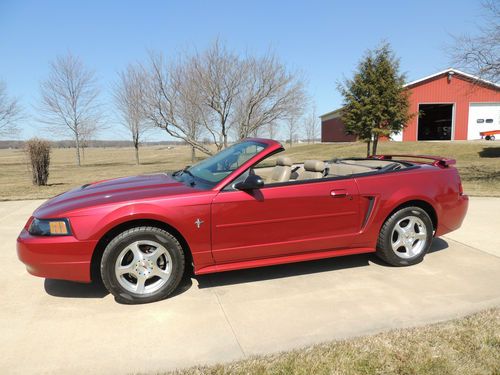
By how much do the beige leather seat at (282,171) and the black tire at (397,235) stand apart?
3.97 ft

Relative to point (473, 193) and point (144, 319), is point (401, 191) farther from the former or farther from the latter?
point (473, 193)

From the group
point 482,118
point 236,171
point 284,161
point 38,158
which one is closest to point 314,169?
point 284,161

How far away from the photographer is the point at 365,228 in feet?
12.8

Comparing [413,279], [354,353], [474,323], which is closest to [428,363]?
[354,353]

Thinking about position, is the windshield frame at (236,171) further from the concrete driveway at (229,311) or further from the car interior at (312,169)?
the concrete driveway at (229,311)

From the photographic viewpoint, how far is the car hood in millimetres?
3275

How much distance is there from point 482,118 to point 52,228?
35856mm

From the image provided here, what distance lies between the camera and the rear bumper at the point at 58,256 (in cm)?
313

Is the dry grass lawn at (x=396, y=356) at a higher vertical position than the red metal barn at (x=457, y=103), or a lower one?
lower

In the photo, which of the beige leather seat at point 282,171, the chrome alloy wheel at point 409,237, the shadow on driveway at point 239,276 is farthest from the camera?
the chrome alloy wheel at point 409,237

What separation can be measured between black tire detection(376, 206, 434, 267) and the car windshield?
1.65 metres

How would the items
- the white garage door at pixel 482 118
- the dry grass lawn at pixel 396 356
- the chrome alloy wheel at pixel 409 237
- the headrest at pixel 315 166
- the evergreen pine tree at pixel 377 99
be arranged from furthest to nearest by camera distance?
the white garage door at pixel 482 118 < the evergreen pine tree at pixel 377 99 < the headrest at pixel 315 166 < the chrome alloy wheel at pixel 409 237 < the dry grass lawn at pixel 396 356

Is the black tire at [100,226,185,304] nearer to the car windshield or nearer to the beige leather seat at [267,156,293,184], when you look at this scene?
the car windshield

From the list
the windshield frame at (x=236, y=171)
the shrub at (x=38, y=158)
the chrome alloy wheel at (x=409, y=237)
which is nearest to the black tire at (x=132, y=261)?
the windshield frame at (x=236, y=171)
